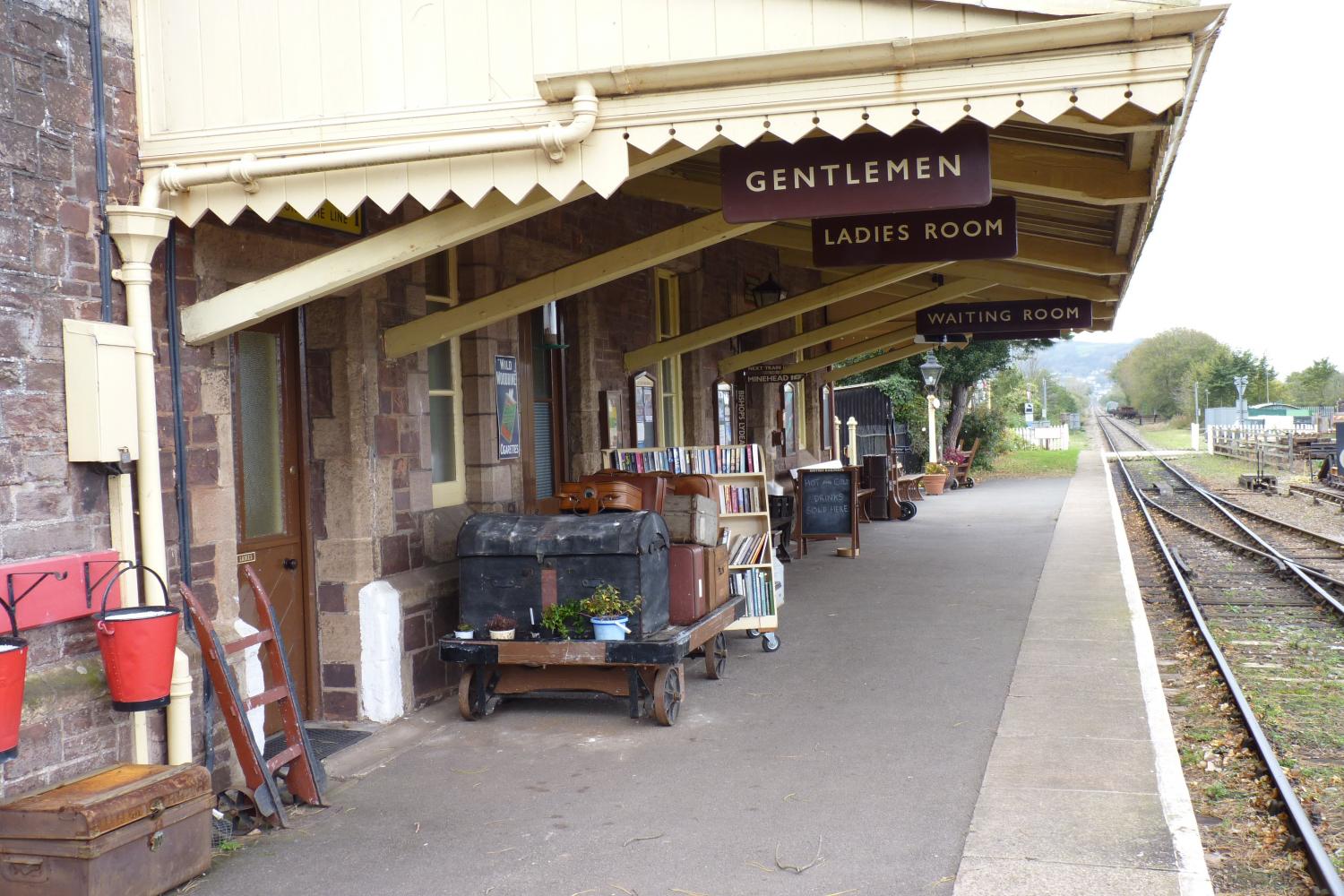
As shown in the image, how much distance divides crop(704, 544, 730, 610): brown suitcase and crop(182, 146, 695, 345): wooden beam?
2766 millimetres

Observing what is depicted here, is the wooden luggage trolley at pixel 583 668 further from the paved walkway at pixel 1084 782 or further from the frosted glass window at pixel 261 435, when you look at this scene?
the paved walkway at pixel 1084 782

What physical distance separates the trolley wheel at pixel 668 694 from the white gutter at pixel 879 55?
10.4 feet

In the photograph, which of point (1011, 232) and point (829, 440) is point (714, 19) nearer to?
point (1011, 232)

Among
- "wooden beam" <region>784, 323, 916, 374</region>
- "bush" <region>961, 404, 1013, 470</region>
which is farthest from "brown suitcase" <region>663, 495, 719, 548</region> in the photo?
"bush" <region>961, 404, 1013, 470</region>

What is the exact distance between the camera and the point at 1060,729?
20.3 feet

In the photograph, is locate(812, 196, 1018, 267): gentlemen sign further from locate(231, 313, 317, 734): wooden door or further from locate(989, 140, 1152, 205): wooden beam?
locate(231, 313, 317, 734): wooden door

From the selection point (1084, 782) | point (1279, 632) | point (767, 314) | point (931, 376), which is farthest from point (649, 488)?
point (931, 376)

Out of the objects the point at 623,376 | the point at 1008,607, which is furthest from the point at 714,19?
the point at 1008,607

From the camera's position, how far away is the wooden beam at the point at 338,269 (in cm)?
523

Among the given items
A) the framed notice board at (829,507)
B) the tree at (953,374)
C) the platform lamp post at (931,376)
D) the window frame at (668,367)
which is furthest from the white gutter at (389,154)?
the tree at (953,374)

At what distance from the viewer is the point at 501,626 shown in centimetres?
648

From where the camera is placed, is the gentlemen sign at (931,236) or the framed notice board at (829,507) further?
the framed notice board at (829,507)

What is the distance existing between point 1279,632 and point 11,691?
996cm

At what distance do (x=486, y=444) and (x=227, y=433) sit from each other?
2.44 m
